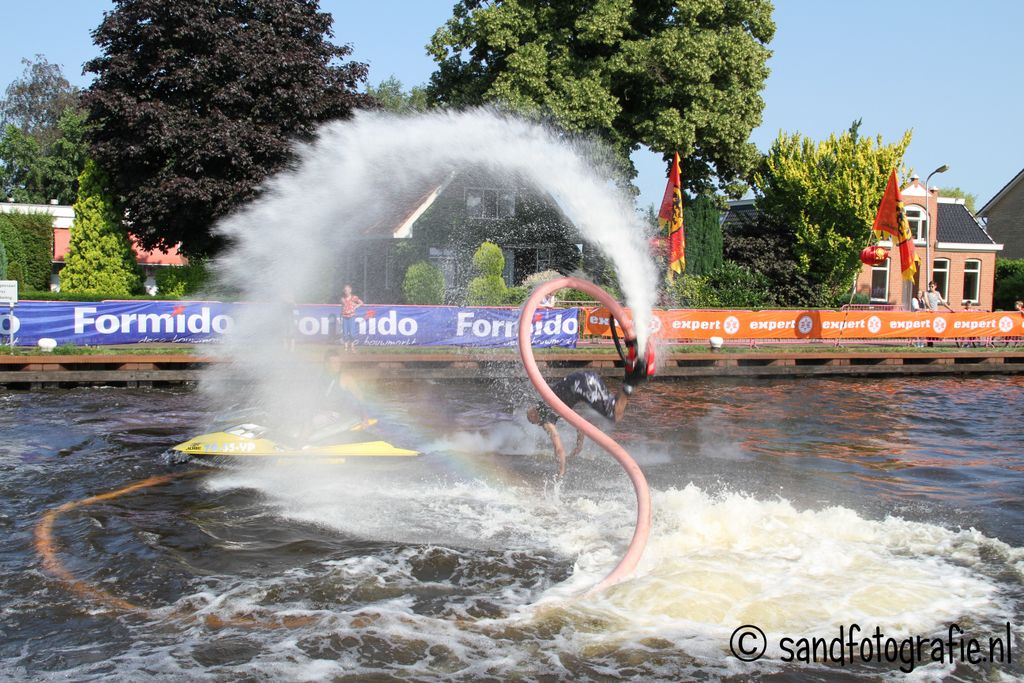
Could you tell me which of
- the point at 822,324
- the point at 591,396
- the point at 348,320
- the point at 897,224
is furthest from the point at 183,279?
the point at 897,224

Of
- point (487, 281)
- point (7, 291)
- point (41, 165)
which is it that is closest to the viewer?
point (7, 291)

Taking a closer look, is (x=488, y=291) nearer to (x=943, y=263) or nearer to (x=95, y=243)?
(x=95, y=243)

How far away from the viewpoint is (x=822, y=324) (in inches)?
1209

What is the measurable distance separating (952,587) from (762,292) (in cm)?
3063

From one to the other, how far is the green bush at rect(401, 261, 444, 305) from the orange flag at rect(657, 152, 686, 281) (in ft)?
27.5

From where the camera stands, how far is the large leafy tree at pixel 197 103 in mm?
29578

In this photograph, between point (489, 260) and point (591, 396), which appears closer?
point (591, 396)

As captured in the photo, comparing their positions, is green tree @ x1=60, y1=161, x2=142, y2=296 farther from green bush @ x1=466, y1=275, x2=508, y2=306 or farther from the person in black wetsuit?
the person in black wetsuit

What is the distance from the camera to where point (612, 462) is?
14.3m

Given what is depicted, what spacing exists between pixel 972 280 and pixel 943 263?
2.23 meters

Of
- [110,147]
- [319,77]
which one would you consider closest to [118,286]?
[110,147]

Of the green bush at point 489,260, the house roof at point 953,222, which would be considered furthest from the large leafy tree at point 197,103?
the house roof at point 953,222

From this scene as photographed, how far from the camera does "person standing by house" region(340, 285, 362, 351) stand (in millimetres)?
24125

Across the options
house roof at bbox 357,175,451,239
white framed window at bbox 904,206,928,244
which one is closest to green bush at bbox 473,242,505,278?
house roof at bbox 357,175,451,239
